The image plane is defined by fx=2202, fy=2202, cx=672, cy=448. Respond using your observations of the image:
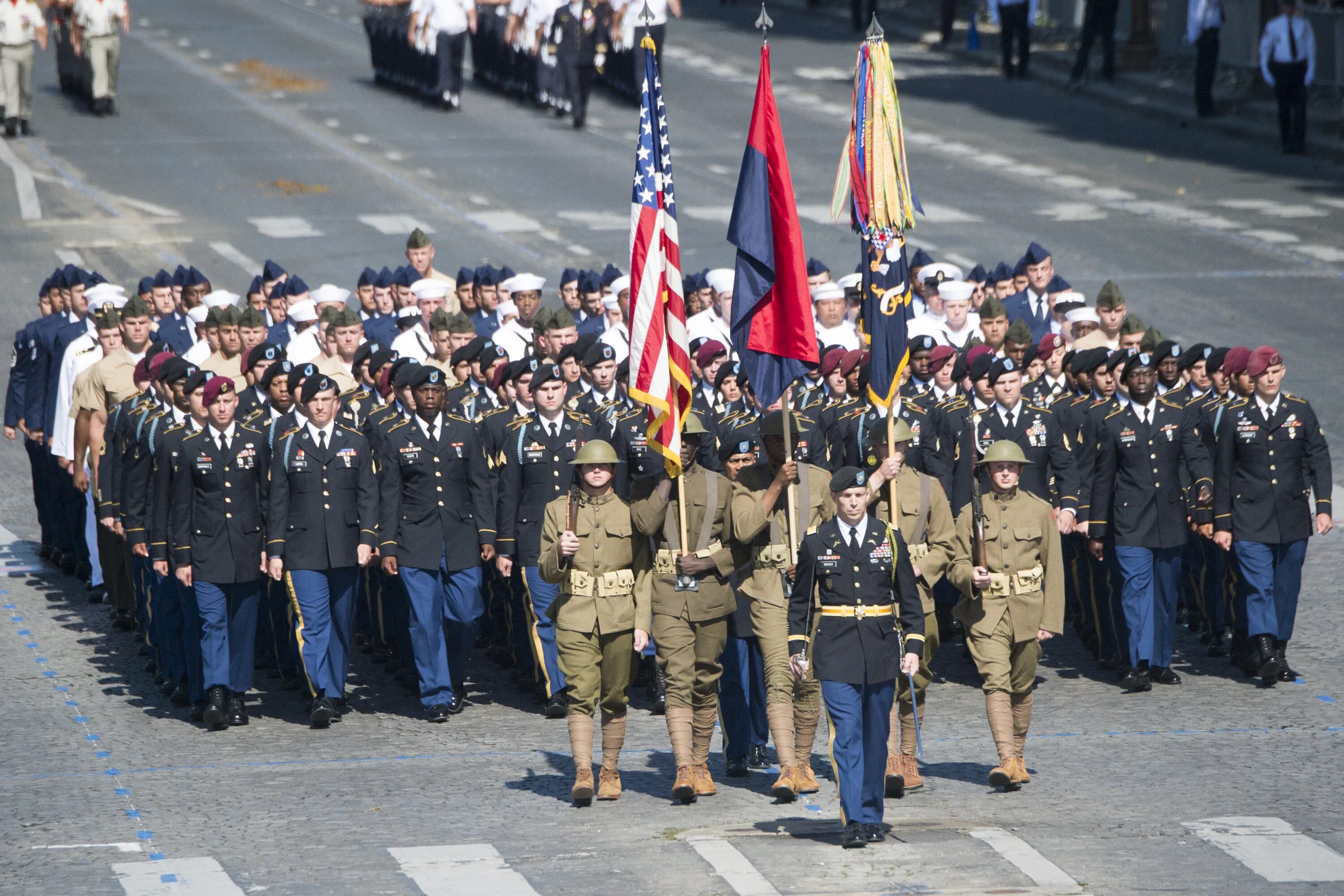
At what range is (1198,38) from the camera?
34.2 metres

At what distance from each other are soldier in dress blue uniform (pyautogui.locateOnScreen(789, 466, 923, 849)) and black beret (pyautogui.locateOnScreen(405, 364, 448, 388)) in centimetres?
366

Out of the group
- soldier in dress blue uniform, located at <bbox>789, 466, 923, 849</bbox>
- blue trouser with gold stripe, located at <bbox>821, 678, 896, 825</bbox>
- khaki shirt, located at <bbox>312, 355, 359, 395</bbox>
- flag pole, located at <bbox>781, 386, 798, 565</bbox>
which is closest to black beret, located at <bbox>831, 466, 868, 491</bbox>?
soldier in dress blue uniform, located at <bbox>789, 466, 923, 849</bbox>

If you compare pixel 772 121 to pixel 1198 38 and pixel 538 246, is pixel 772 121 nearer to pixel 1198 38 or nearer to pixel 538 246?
pixel 538 246

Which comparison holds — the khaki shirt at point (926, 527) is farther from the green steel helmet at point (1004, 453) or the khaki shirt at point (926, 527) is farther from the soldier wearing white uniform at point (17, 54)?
the soldier wearing white uniform at point (17, 54)

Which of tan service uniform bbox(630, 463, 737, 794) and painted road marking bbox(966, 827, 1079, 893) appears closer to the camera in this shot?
painted road marking bbox(966, 827, 1079, 893)

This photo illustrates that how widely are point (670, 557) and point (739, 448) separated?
0.72m

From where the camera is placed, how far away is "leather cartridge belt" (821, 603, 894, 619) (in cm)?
1059

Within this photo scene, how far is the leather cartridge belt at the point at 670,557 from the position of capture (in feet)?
37.5

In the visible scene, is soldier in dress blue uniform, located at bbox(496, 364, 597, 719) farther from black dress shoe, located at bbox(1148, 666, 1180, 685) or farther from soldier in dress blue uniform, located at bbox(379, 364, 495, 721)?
black dress shoe, located at bbox(1148, 666, 1180, 685)

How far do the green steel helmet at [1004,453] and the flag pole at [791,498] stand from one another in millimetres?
1071

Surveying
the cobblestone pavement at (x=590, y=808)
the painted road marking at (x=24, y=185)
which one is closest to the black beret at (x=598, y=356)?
the cobblestone pavement at (x=590, y=808)

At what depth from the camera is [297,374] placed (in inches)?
529

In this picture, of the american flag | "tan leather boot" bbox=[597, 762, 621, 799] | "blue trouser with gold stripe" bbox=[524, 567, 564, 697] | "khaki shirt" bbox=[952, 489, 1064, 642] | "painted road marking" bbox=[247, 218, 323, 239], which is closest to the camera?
"tan leather boot" bbox=[597, 762, 621, 799]

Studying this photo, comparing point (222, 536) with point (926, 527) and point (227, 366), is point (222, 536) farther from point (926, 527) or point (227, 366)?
point (926, 527)
